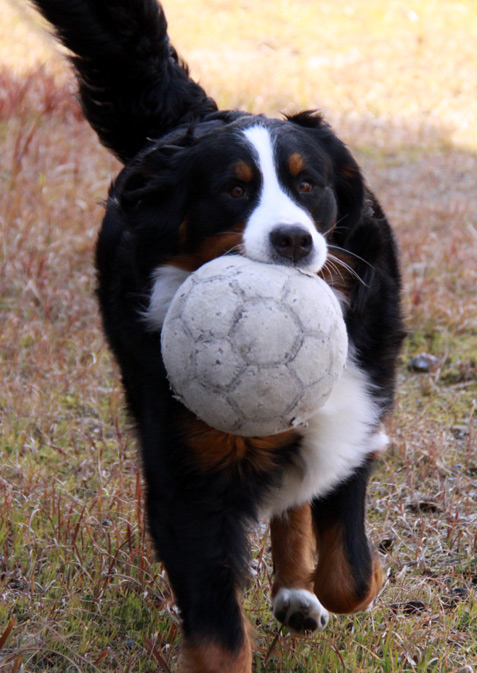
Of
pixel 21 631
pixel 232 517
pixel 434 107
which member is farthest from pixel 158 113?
pixel 434 107

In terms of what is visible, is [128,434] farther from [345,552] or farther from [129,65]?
[129,65]

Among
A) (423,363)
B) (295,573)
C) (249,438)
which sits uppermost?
(249,438)

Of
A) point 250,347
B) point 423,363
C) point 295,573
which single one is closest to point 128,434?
point 295,573

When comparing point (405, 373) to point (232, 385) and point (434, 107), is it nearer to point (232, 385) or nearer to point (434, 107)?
point (232, 385)

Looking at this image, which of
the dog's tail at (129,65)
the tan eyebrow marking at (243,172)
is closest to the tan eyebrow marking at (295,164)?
the tan eyebrow marking at (243,172)

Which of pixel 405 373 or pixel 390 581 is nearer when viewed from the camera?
pixel 390 581

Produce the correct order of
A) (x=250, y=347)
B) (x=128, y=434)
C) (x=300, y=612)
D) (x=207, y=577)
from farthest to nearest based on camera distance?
(x=128, y=434)
(x=300, y=612)
(x=207, y=577)
(x=250, y=347)

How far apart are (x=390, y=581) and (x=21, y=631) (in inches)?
45.1

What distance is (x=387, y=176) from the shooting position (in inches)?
296

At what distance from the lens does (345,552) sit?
2.47 meters

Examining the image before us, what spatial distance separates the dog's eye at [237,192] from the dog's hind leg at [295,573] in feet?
3.23

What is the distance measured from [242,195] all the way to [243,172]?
0.06m

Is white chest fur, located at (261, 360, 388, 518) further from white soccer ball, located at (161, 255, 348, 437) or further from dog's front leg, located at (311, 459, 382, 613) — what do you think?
white soccer ball, located at (161, 255, 348, 437)

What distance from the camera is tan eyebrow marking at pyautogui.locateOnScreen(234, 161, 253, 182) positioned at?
223cm
